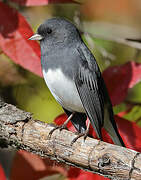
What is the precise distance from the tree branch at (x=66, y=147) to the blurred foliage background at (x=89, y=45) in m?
0.63

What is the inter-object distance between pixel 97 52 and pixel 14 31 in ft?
2.73

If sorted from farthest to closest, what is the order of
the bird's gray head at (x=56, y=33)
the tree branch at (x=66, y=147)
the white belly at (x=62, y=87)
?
the bird's gray head at (x=56, y=33) < the white belly at (x=62, y=87) < the tree branch at (x=66, y=147)

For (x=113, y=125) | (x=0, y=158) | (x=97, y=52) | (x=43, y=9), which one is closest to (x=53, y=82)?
(x=113, y=125)

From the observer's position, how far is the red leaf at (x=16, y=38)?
1.92 meters

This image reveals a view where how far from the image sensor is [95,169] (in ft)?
4.94

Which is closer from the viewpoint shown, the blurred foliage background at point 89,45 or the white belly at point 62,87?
the white belly at point 62,87

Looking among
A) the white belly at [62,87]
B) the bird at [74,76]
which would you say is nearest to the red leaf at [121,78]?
the bird at [74,76]

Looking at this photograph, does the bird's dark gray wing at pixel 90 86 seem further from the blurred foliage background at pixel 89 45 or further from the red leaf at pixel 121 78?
the blurred foliage background at pixel 89 45

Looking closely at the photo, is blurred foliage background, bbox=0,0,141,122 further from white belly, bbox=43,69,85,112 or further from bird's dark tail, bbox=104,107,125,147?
white belly, bbox=43,69,85,112

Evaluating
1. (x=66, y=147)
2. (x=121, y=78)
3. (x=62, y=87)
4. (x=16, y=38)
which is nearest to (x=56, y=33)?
(x=16, y=38)

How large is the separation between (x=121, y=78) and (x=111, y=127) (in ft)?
0.96

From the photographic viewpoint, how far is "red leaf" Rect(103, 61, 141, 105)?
1.92m

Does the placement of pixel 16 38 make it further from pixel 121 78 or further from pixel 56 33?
pixel 121 78

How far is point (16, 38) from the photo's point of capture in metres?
1.96
